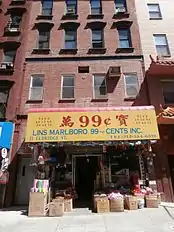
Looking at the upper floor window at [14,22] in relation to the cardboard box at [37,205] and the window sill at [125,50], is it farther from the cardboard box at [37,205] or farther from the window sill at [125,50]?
the cardboard box at [37,205]

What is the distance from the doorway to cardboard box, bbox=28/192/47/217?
9.47ft

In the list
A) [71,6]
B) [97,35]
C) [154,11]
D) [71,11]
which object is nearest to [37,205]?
[97,35]

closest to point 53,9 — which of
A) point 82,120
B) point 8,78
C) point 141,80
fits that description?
point 8,78

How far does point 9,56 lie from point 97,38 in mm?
6650

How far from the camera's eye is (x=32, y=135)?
391 inches

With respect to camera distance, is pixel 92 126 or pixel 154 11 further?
pixel 154 11

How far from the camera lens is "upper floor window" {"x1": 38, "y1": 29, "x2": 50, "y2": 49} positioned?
15188 mm

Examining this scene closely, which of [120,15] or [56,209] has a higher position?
[120,15]

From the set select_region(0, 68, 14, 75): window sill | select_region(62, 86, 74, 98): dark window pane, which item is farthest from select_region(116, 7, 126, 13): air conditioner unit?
select_region(0, 68, 14, 75): window sill

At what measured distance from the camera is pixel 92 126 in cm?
1012

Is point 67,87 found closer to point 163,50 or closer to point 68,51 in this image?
point 68,51

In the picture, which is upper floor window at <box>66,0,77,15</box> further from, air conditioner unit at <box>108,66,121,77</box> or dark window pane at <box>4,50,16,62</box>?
air conditioner unit at <box>108,66,121,77</box>

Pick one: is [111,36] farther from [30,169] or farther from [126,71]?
[30,169]

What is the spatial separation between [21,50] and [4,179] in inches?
350
